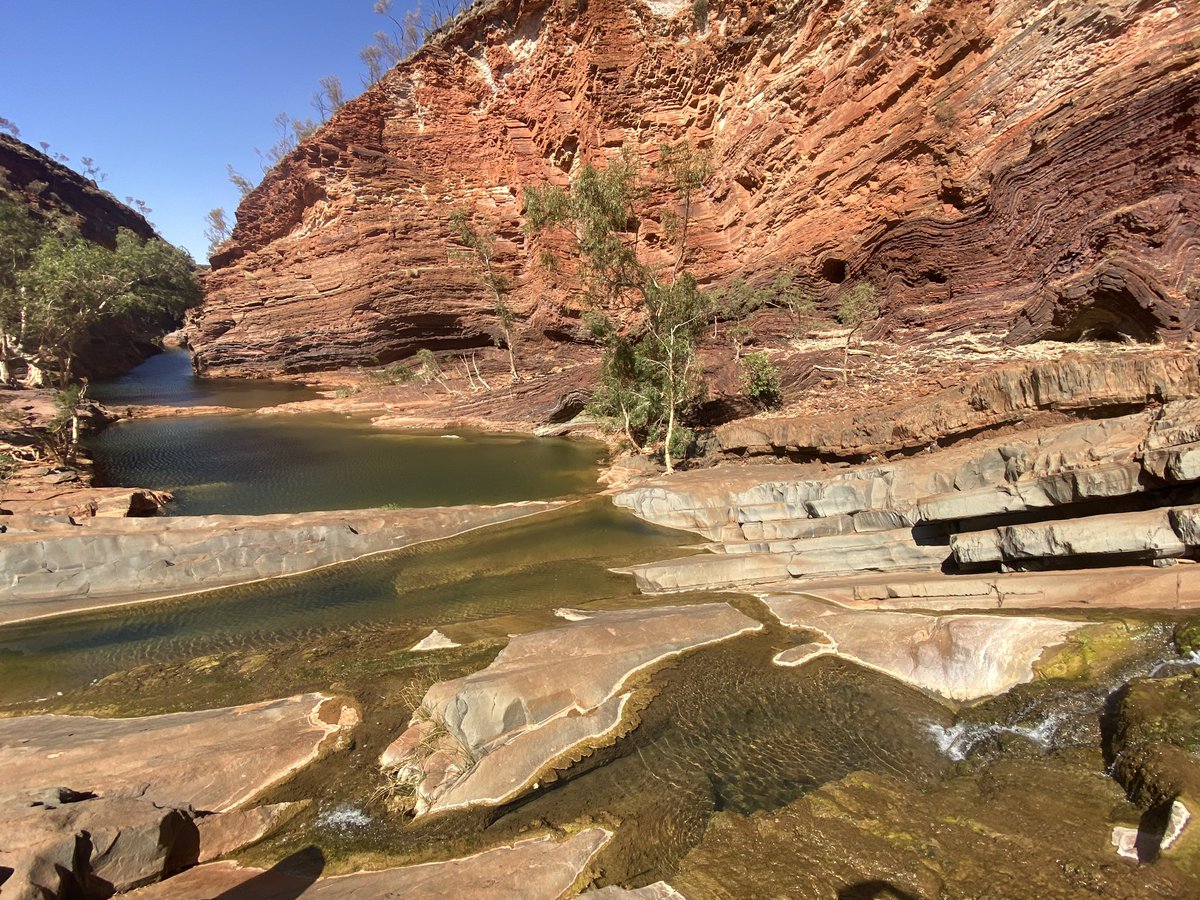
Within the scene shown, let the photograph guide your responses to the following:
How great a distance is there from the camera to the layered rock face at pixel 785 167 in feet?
55.3

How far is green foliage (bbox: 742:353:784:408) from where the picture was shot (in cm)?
2428

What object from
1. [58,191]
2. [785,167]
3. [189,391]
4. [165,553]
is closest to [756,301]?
[785,167]

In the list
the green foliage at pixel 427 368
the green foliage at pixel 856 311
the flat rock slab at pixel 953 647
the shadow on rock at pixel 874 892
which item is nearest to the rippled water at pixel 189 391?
the green foliage at pixel 427 368

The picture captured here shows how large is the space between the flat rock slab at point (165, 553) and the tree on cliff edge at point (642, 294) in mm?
11340

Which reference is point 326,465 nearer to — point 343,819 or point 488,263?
point 343,819

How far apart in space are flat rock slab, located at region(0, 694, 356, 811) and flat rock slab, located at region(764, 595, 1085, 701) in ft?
22.1

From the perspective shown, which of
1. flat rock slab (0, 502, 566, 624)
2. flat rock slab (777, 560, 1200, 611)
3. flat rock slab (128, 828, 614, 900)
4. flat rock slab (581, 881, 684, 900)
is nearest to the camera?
flat rock slab (581, 881, 684, 900)

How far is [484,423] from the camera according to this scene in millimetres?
34000

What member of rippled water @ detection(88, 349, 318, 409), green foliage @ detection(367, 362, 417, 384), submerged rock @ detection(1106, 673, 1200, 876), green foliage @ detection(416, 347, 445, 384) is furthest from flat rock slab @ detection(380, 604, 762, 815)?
rippled water @ detection(88, 349, 318, 409)

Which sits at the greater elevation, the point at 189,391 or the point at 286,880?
the point at 189,391

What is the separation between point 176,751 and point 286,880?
9.42ft

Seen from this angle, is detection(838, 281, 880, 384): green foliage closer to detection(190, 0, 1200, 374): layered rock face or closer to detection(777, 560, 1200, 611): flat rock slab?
detection(190, 0, 1200, 374): layered rock face

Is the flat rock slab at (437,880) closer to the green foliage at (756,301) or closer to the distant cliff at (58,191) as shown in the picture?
the green foliage at (756,301)

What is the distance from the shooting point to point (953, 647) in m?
7.50
